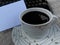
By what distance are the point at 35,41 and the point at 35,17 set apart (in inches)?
3.2

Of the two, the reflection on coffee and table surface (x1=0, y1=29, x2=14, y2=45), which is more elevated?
the reflection on coffee

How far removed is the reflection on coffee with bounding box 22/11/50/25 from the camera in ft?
1.63

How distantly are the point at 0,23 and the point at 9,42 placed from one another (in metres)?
0.08

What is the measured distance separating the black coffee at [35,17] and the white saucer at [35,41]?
64 mm

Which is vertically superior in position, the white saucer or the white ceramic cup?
the white ceramic cup

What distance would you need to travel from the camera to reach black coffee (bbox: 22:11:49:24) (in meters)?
0.50

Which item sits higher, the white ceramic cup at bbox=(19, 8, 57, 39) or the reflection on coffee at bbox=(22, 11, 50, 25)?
the reflection on coffee at bbox=(22, 11, 50, 25)

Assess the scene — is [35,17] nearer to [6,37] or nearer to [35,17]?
[35,17]

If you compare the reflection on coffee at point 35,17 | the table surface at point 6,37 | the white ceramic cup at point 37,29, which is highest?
the reflection on coffee at point 35,17

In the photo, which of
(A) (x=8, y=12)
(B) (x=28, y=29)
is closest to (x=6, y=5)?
(A) (x=8, y=12)

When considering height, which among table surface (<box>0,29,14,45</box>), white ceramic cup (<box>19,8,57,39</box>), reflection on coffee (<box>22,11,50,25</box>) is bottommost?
table surface (<box>0,29,14,45</box>)

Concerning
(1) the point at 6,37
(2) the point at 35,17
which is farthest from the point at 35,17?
(1) the point at 6,37

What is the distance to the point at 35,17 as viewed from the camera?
→ 1.68 ft

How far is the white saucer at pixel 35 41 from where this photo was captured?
52 centimetres
